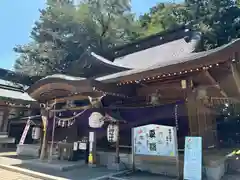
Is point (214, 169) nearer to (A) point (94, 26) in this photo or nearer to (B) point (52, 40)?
(A) point (94, 26)

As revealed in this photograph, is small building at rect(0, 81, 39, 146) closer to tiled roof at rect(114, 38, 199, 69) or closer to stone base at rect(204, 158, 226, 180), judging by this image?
tiled roof at rect(114, 38, 199, 69)

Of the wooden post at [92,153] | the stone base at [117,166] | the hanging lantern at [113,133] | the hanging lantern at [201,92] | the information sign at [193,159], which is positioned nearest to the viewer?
the information sign at [193,159]

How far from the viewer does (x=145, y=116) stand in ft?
25.4

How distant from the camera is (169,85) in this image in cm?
648

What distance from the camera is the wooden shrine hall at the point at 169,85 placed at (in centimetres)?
496

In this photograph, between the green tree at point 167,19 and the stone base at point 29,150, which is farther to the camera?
the green tree at point 167,19

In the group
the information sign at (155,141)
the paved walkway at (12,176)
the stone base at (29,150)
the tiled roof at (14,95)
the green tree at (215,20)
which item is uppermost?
the green tree at (215,20)

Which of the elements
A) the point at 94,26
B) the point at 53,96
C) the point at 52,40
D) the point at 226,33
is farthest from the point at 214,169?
the point at 52,40

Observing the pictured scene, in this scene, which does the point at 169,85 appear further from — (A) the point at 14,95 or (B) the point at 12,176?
(A) the point at 14,95

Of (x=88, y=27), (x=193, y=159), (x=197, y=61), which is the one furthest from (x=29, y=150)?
(x=88, y=27)

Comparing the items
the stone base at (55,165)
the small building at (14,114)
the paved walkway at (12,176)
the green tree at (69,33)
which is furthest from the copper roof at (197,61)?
the green tree at (69,33)

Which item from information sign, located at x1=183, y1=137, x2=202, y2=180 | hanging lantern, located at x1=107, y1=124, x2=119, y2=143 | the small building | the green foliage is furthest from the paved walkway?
the green foliage

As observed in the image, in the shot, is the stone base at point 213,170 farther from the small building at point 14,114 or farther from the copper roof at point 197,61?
the small building at point 14,114

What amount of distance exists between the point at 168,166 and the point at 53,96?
506 cm
